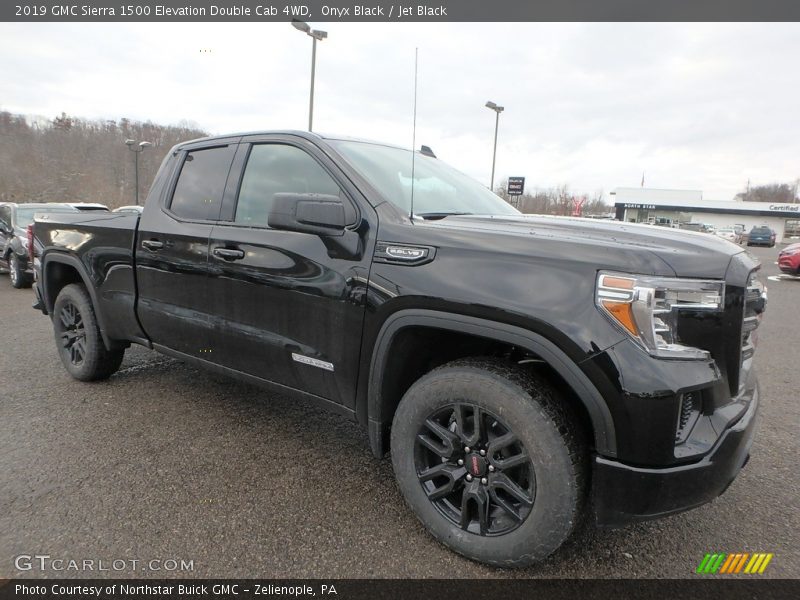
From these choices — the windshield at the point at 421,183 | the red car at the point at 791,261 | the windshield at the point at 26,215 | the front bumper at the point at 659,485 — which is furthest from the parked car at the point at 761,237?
the front bumper at the point at 659,485

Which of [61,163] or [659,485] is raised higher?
[61,163]

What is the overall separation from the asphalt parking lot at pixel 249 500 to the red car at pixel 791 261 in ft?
40.5

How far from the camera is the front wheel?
6.19 feet

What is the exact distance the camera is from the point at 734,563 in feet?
7.15

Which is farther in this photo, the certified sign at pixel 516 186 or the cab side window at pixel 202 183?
the certified sign at pixel 516 186

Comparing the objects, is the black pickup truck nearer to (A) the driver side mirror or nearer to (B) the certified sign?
(A) the driver side mirror

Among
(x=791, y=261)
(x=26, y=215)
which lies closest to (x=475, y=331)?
(x=26, y=215)

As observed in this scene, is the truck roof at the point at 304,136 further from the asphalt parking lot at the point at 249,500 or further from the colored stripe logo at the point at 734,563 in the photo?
the colored stripe logo at the point at 734,563

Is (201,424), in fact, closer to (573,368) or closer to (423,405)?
(423,405)

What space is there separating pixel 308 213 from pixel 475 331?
3.10 feet

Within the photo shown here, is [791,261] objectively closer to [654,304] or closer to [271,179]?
[654,304]

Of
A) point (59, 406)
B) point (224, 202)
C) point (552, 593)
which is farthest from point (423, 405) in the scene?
point (59, 406)

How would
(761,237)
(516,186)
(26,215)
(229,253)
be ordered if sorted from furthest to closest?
(761,237)
(516,186)
(26,215)
(229,253)

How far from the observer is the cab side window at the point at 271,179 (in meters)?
2.78
